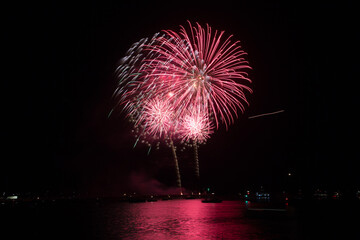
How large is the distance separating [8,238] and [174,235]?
8.85 meters

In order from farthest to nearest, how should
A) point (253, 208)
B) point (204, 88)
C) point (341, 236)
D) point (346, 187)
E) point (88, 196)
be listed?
point (88, 196) → point (346, 187) → point (253, 208) → point (204, 88) → point (341, 236)

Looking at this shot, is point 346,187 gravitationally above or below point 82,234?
above

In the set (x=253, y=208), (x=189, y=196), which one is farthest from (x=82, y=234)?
(x=189, y=196)

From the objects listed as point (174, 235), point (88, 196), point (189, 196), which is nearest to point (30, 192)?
point (88, 196)

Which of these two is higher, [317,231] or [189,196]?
[189,196]

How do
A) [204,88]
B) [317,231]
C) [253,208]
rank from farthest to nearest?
[253,208], [204,88], [317,231]

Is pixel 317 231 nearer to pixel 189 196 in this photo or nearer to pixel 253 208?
pixel 253 208

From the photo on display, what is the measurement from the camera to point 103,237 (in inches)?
653

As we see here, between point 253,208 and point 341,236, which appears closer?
point 341,236

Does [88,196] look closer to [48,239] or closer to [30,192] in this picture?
[30,192]

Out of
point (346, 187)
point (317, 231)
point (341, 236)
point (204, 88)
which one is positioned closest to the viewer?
point (341, 236)

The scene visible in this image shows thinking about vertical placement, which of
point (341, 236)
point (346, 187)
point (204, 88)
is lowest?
point (341, 236)

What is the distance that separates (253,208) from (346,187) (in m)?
19.0

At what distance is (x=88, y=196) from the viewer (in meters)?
103
